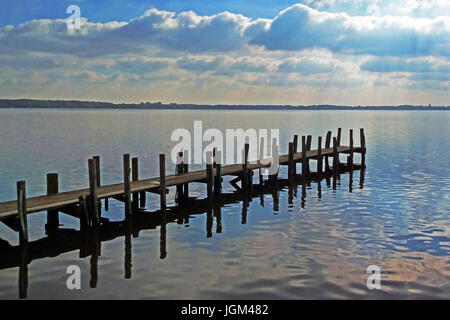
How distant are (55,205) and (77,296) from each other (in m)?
5.15

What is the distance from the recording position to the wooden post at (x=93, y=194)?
1725 cm

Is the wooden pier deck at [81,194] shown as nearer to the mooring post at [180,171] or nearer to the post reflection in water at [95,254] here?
the mooring post at [180,171]

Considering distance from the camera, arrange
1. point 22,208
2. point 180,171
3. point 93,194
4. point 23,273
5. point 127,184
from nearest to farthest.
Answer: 1. point 23,273
2. point 22,208
3. point 93,194
4. point 127,184
5. point 180,171

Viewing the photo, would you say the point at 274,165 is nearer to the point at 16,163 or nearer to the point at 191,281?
the point at 191,281

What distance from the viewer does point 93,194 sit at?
17375 mm

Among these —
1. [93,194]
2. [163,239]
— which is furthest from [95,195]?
[163,239]

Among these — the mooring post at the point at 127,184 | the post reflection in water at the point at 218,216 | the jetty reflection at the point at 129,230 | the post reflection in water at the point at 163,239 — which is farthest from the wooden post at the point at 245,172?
the mooring post at the point at 127,184

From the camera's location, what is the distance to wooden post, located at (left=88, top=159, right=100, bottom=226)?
1725 cm

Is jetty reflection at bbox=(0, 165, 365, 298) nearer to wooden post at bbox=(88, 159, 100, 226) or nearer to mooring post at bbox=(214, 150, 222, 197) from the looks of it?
mooring post at bbox=(214, 150, 222, 197)

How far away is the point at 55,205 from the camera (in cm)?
1656

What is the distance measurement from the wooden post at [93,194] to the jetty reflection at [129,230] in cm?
39

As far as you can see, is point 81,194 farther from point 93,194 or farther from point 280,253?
point 280,253

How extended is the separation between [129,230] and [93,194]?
75.7 inches

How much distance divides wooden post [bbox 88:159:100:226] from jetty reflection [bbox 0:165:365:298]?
387mm
